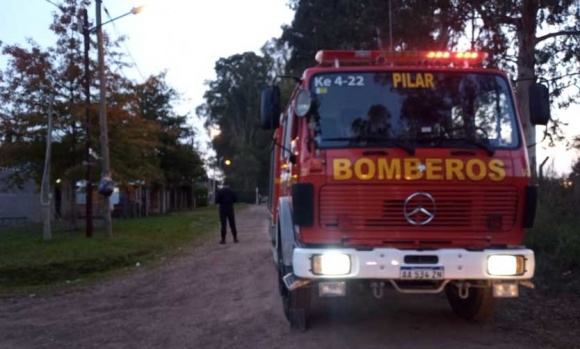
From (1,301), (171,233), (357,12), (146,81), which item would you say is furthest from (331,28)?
(1,301)

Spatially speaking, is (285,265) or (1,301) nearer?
(285,265)

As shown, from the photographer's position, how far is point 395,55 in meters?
8.77

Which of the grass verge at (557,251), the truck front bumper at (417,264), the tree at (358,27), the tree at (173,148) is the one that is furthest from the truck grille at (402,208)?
the tree at (173,148)

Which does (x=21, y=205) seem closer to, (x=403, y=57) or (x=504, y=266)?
(x=403, y=57)

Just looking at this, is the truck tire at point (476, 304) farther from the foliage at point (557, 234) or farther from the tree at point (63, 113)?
the tree at point (63, 113)

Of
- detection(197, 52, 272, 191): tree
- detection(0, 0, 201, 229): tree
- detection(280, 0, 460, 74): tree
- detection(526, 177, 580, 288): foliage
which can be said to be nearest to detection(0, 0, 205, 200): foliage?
detection(0, 0, 201, 229): tree

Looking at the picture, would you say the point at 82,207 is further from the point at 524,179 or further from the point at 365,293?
the point at 524,179

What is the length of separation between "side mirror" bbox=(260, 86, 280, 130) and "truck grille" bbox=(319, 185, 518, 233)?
1204 mm

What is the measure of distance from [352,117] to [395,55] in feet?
3.53

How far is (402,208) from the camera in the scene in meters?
7.94

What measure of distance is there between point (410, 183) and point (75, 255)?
475 inches

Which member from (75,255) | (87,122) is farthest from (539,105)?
(87,122)

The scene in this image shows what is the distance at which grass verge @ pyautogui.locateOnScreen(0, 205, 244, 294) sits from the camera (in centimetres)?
1614

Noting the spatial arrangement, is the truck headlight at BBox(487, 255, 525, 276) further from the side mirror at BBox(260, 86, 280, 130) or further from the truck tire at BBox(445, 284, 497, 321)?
the side mirror at BBox(260, 86, 280, 130)
